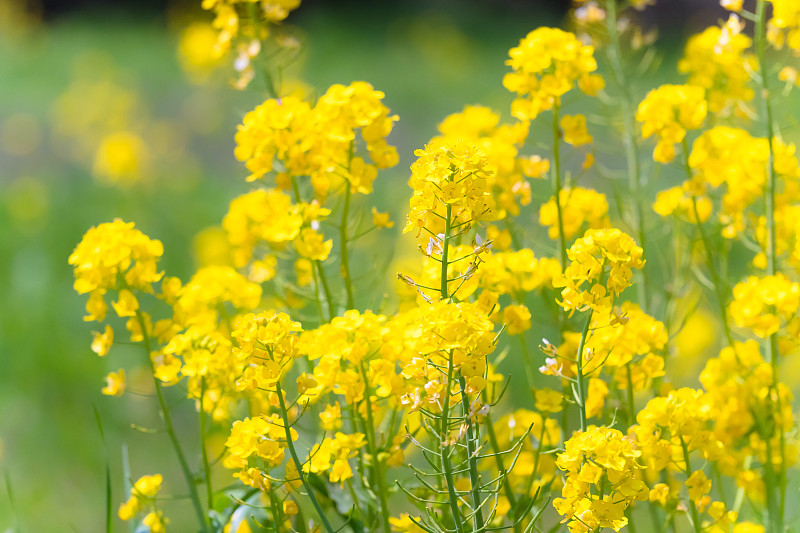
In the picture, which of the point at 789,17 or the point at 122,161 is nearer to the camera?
the point at 789,17

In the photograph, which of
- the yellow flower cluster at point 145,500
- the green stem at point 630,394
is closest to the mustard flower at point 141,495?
the yellow flower cluster at point 145,500

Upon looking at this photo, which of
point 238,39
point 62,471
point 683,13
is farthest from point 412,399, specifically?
point 683,13

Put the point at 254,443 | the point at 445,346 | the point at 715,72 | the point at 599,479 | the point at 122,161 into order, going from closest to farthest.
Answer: the point at 445,346, the point at 599,479, the point at 254,443, the point at 715,72, the point at 122,161

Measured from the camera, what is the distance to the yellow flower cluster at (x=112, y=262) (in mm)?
1553

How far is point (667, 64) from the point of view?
28.3 ft

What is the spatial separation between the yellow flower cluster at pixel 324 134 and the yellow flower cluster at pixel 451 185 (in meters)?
0.37

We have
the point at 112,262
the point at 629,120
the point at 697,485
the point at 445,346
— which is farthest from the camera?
the point at 629,120

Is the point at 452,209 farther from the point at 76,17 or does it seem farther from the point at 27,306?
the point at 76,17

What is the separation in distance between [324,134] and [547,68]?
1.31ft

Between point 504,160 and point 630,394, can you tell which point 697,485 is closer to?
point 630,394

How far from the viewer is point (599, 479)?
47.6 inches

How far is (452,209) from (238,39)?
1014 mm

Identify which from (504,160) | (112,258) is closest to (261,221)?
(112,258)

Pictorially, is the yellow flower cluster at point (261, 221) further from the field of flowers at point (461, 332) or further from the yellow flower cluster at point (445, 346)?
the yellow flower cluster at point (445, 346)
